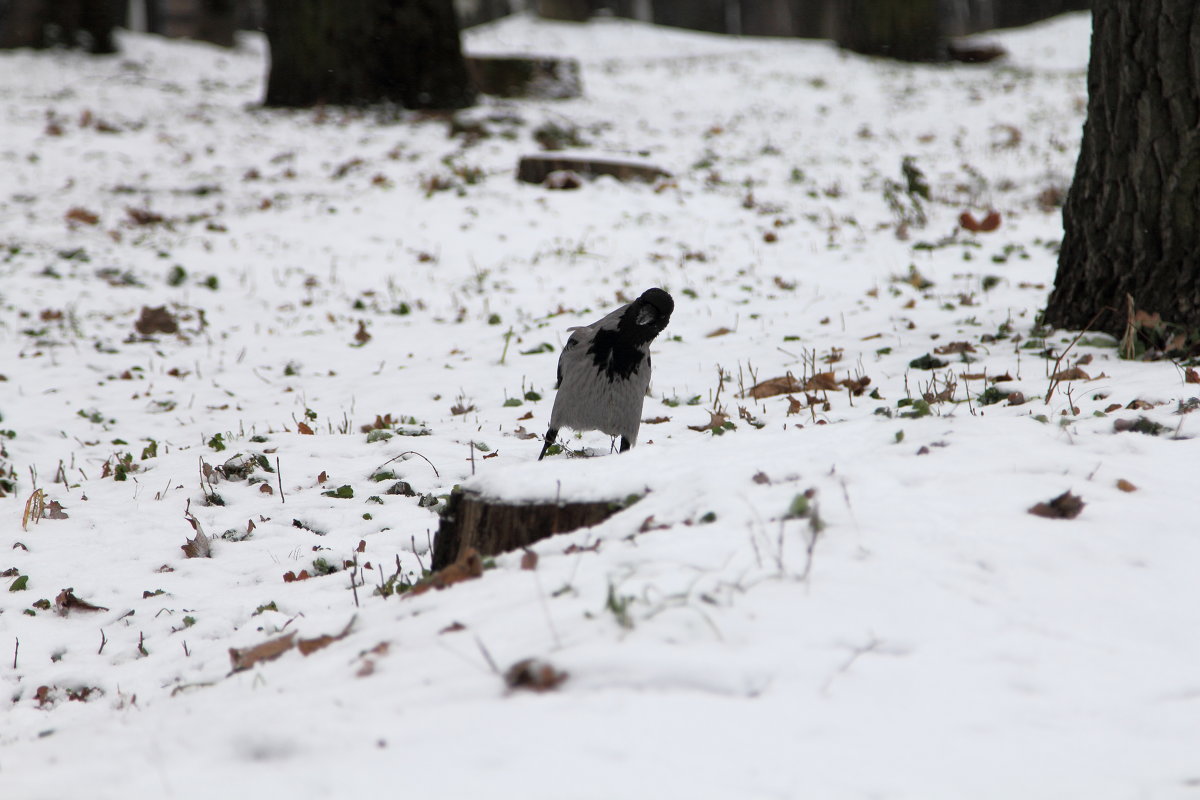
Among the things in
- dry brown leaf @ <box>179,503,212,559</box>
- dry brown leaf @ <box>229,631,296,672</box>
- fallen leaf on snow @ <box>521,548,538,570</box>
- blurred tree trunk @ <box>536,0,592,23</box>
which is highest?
blurred tree trunk @ <box>536,0,592,23</box>

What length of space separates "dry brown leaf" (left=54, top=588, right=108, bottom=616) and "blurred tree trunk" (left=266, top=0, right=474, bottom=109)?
45.0 ft

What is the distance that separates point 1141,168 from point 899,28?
19.7 meters

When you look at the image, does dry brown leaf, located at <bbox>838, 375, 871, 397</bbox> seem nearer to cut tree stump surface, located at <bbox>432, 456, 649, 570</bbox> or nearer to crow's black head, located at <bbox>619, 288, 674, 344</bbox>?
crow's black head, located at <bbox>619, 288, 674, 344</bbox>

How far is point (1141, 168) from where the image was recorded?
536cm

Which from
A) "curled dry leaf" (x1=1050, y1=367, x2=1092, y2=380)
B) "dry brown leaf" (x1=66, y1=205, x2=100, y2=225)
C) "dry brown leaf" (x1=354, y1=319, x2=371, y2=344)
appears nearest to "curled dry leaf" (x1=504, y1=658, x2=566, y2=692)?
"curled dry leaf" (x1=1050, y1=367, x2=1092, y2=380)


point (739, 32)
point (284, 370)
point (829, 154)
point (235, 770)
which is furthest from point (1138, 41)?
point (739, 32)

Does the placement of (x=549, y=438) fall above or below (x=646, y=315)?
below

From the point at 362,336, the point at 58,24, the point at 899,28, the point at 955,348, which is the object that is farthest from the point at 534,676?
the point at 58,24

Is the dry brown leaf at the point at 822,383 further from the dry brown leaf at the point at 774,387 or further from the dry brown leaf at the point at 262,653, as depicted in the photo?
the dry brown leaf at the point at 262,653

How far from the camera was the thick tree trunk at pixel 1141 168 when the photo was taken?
5.14 meters

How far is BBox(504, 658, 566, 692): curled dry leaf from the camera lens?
7.09 feet

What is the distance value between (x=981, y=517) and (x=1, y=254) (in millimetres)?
10433

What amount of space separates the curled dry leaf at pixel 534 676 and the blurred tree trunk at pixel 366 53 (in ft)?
50.7

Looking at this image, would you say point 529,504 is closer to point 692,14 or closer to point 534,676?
point 534,676
